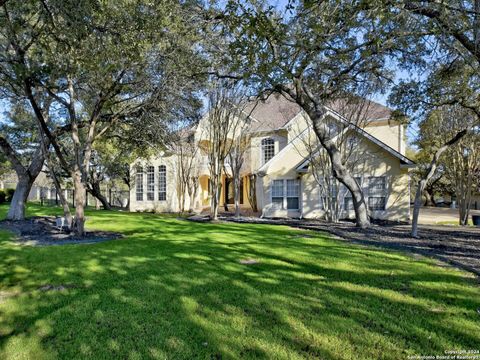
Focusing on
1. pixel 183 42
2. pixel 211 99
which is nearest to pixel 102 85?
pixel 183 42

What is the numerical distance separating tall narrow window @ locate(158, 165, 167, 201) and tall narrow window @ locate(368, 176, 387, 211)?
15.9 metres

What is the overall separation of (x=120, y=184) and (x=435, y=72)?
29.0 meters

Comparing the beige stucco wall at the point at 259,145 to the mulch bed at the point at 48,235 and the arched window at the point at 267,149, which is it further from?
the mulch bed at the point at 48,235

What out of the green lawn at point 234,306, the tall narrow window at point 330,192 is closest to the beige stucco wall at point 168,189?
the tall narrow window at point 330,192

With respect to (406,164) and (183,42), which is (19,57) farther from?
(406,164)

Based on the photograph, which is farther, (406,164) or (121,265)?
(406,164)

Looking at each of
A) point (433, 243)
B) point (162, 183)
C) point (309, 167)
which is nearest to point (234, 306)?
point (433, 243)

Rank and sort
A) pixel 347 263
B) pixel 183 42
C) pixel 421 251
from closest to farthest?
1. pixel 347 263
2. pixel 421 251
3. pixel 183 42

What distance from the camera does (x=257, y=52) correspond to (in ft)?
19.5

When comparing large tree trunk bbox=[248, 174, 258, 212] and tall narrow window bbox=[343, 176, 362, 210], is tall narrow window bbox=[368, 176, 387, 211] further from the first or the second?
large tree trunk bbox=[248, 174, 258, 212]

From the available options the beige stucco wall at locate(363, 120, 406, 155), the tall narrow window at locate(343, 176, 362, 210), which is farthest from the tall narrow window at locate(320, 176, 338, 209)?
the beige stucco wall at locate(363, 120, 406, 155)

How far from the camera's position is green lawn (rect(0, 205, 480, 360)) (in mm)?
3551

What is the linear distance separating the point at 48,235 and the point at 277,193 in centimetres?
1273

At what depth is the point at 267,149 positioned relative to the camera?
→ 24.8 metres
